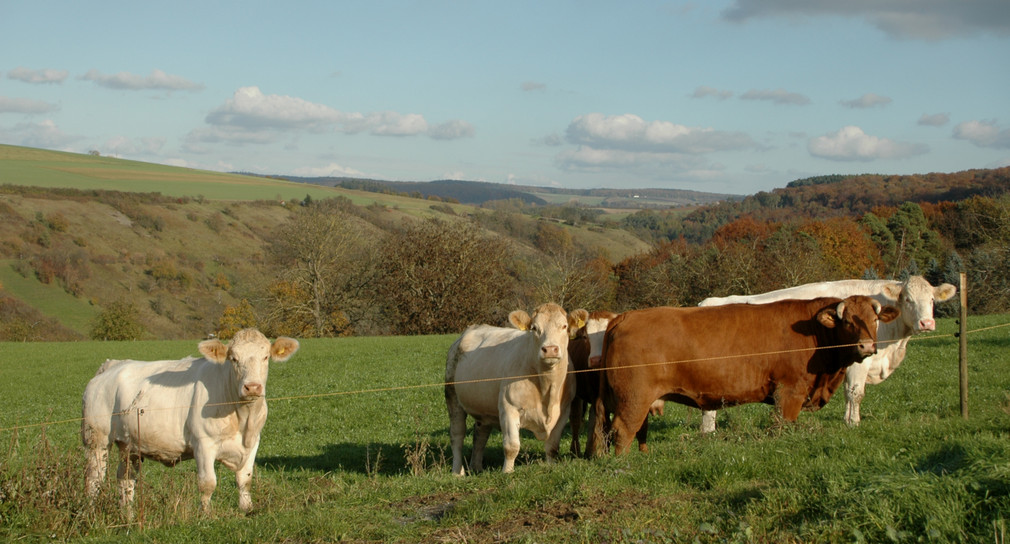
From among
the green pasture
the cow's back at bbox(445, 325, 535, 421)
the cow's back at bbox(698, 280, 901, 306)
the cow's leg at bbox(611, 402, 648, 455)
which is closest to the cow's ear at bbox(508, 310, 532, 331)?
the cow's back at bbox(445, 325, 535, 421)

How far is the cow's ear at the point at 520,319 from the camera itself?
32.1ft

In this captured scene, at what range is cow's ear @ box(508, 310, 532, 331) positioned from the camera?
9.77 m

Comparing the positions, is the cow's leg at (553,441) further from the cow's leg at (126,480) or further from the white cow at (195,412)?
the cow's leg at (126,480)

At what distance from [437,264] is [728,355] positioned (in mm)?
47034

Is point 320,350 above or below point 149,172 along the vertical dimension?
below

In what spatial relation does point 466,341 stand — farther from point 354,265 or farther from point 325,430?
point 354,265

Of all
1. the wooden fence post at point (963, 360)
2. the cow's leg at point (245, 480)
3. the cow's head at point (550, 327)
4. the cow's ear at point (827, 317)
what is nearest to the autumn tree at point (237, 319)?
the cow's leg at point (245, 480)

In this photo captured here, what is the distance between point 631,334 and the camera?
30.1 ft

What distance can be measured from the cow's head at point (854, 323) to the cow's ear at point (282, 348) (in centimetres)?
643

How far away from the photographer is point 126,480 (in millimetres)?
8203

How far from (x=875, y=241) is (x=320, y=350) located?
61614mm

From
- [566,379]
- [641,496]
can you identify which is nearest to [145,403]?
[566,379]

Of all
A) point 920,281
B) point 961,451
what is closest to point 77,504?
point 961,451

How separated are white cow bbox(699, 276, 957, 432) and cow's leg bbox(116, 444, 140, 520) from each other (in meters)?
Answer: 7.71
